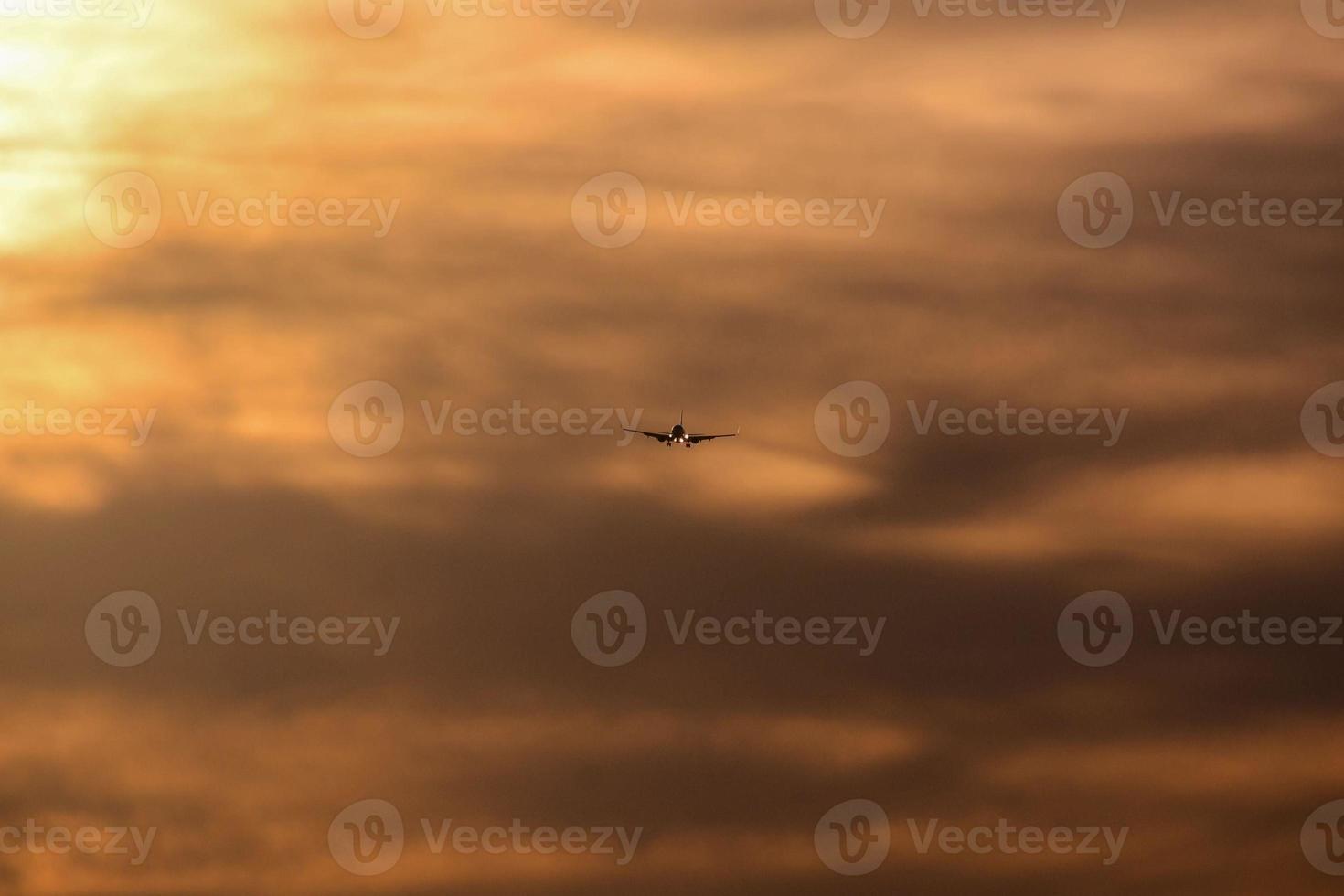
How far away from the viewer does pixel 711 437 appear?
150m

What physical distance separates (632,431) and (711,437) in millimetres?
14706

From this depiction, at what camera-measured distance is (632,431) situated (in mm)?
148625
